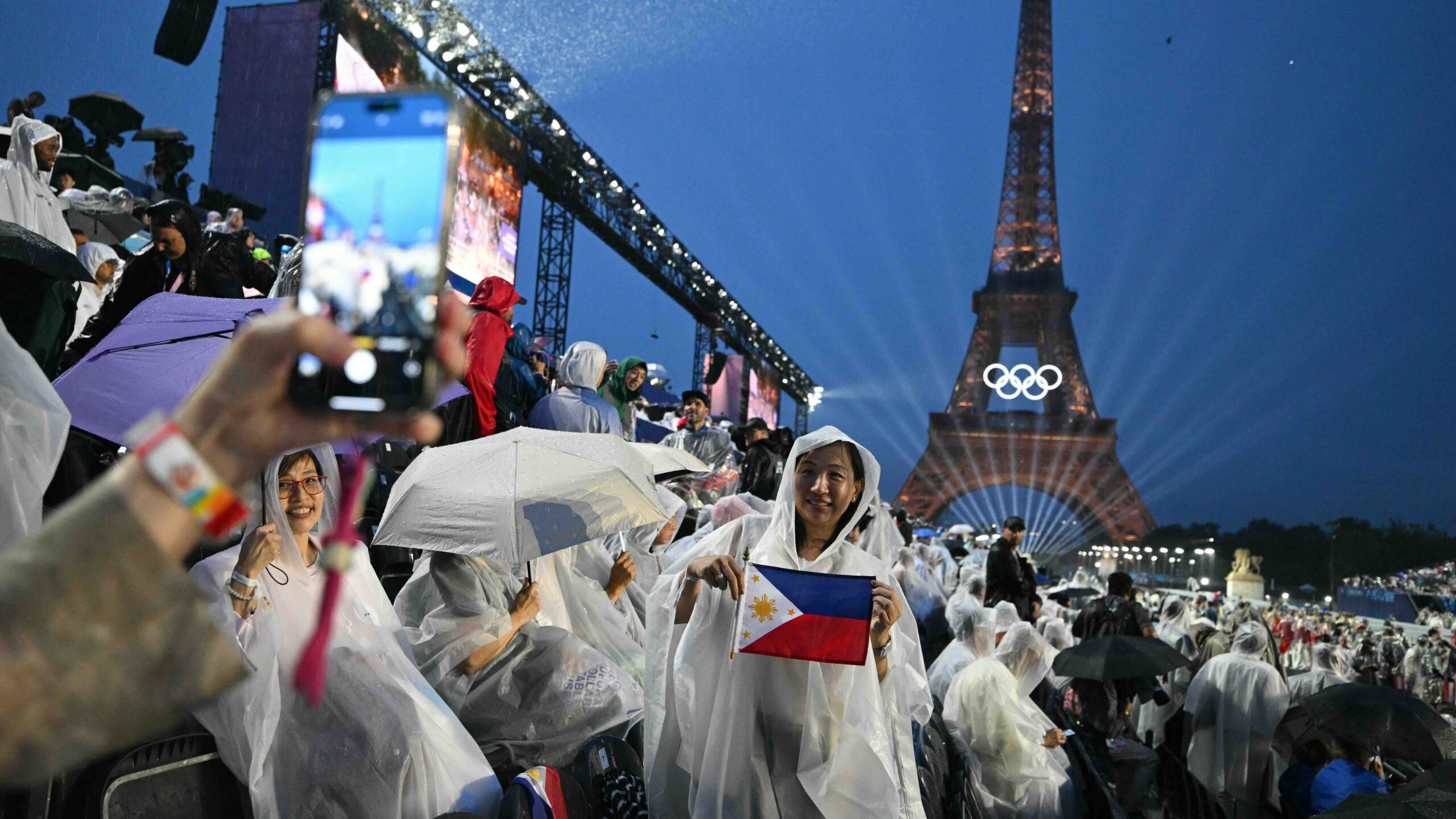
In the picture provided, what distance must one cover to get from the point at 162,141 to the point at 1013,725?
1130 centimetres

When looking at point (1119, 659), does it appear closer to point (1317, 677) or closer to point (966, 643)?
point (966, 643)

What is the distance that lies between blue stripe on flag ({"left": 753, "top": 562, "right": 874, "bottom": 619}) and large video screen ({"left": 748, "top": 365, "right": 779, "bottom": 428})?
106ft

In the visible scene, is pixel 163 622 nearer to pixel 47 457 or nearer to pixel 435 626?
pixel 47 457

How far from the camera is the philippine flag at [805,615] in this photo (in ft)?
8.45

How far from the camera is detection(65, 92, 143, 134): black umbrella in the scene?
11.8 m

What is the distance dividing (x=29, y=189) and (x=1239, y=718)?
28.1ft

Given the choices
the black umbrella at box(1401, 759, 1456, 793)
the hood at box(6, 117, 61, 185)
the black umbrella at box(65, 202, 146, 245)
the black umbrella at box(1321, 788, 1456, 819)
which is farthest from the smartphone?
the black umbrella at box(65, 202, 146, 245)

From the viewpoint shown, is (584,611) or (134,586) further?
(584,611)

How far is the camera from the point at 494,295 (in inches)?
165

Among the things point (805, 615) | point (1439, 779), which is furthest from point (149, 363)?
point (1439, 779)

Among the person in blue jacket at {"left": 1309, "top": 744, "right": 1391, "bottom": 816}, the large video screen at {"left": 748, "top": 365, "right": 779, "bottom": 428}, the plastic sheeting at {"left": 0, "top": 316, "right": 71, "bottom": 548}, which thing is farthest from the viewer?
the large video screen at {"left": 748, "top": 365, "right": 779, "bottom": 428}

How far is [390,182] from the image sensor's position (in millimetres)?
848

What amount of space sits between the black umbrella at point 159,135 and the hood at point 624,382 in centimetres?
761

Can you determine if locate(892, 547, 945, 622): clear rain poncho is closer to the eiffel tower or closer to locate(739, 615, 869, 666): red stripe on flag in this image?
locate(739, 615, 869, 666): red stripe on flag
